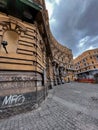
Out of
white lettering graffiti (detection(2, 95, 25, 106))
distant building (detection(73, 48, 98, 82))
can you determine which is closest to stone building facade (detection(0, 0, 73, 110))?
white lettering graffiti (detection(2, 95, 25, 106))

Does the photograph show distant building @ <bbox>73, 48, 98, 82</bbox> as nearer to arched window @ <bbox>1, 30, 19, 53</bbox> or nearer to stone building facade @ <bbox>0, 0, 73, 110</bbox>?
stone building facade @ <bbox>0, 0, 73, 110</bbox>

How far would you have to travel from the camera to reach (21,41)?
21.1 feet

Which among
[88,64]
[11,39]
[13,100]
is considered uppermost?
[88,64]

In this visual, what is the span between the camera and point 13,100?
5.26 metres

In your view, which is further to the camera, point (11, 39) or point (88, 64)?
point (88, 64)

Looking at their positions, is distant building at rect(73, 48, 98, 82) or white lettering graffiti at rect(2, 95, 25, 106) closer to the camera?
white lettering graffiti at rect(2, 95, 25, 106)

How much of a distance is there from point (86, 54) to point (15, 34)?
199 ft

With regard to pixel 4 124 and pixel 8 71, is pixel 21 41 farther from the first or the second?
pixel 4 124

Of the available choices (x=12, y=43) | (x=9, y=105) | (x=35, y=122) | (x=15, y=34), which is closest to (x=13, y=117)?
(x=9, y=105)

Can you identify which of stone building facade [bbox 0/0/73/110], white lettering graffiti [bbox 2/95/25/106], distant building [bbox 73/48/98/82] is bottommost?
white lettering graffiti [bbox 2/95/25/106]

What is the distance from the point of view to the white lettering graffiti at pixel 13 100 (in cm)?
502

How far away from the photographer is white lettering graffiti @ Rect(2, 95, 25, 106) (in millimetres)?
5019

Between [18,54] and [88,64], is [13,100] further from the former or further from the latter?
[88,64]

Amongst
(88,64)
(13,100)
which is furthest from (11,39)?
(88,64)
